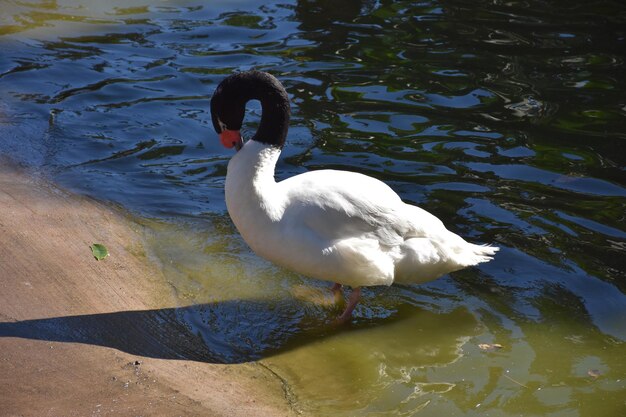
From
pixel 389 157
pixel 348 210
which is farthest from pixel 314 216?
pixel 389 157

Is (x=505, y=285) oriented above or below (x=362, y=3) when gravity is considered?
below

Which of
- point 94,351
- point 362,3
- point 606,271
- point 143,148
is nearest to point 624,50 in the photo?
point 362,3

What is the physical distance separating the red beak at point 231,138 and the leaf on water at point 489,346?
2.15 meters

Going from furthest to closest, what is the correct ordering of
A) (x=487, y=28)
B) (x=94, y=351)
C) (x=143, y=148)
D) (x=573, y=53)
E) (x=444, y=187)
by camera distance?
(x=487, y=28) < (x=573, y=53) < (x=143, y=148) < (x=444, y=187) < (x=94, y=351)

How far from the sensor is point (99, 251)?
6672mm

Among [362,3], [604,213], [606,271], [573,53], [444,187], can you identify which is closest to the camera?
[606,271]

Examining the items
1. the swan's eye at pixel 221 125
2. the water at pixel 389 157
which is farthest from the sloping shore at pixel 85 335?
the swan's eye at pixel 221 125

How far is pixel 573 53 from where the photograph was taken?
37.1 feet

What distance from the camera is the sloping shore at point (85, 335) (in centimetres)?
493

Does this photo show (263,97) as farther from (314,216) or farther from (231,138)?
(314,216)

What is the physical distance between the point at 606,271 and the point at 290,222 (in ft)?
8.30

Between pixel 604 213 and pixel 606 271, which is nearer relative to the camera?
pixel 606 271

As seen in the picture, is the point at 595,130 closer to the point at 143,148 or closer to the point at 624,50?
the point at 624,50

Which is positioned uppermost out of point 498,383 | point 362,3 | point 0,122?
point 362,3
